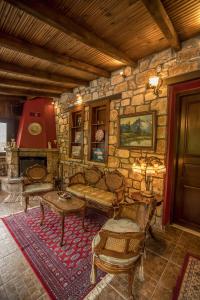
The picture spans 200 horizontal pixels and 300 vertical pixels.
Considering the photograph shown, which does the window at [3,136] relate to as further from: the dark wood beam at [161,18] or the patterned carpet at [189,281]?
the patterned carpet at [189,281]

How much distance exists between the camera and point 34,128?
5.74 metres

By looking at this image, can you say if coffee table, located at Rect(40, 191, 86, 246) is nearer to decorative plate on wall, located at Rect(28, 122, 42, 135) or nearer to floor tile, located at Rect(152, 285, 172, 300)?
floor tile, located at Rect(152, 285, 172, 300)

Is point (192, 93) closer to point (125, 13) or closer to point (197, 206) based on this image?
point (125, 13)

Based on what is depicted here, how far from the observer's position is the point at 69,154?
5.16m

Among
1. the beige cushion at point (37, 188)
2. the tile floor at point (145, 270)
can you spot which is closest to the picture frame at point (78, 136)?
the beige cushion at point (37, 188)

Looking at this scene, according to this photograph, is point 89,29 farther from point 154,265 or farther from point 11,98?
point 11,98

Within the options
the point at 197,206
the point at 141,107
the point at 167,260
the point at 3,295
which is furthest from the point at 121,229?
the point at 141,107

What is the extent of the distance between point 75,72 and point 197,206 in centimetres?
380

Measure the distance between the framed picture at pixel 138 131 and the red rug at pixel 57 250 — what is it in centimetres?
173

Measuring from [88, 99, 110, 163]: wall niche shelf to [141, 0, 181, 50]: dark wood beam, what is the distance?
6.69ft

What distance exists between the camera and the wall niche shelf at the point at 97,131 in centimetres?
417

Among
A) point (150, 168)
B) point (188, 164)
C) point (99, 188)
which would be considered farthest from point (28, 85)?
point (188, 164)

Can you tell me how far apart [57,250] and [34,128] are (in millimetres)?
4431

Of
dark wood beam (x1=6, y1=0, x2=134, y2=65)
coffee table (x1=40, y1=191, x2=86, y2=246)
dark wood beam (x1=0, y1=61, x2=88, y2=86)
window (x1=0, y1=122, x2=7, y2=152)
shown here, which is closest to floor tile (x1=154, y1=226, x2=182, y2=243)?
coffee table (x1=40, y1=191, x2=86, y2=246)
